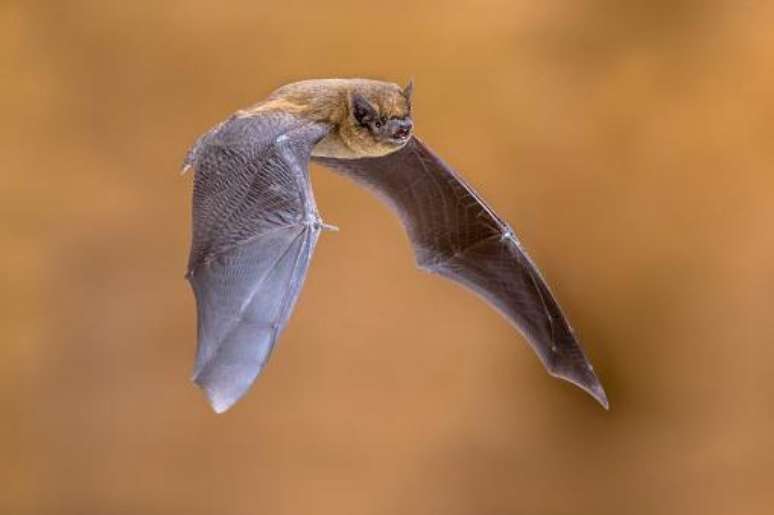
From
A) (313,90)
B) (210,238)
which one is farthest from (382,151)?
(210,238)

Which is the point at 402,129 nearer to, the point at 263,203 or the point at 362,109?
the point at 362,109

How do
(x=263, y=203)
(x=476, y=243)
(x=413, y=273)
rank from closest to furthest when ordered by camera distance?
(x=263, y=203) → (x=476, y=243) → (x=413, y=273)

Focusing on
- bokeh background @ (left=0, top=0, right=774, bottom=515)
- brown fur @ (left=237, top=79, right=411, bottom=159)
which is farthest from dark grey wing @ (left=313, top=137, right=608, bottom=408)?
bokeh background @ (left=0, top=0, right=774, bottom=515)

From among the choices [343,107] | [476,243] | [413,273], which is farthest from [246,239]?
[413,273]

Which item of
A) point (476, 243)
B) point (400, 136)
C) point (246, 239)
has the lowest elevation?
point (476, 243)

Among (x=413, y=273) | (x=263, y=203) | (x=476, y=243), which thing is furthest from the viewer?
(x=413, y=273)

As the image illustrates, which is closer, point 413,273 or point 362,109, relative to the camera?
point 362,109

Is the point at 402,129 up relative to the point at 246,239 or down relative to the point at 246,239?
up
